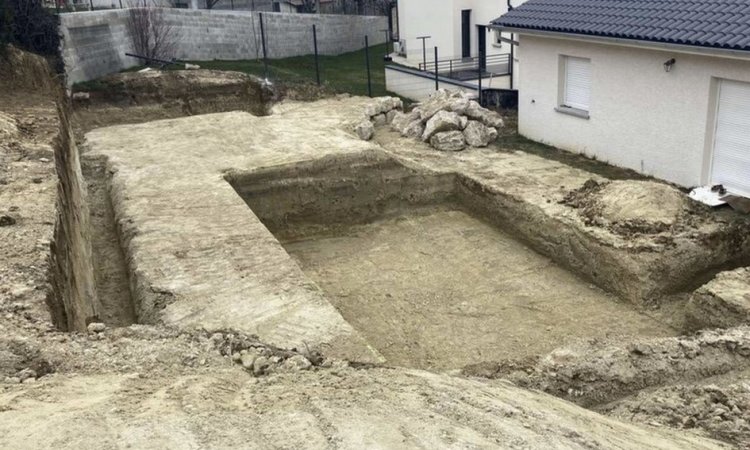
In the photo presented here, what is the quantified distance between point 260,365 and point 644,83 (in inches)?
357

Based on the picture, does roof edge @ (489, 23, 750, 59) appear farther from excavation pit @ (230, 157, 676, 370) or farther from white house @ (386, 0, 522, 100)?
white house @ (386, 0, 522, 100)

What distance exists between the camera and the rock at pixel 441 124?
47.1 feet

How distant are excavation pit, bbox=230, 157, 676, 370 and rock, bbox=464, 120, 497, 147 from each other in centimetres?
170

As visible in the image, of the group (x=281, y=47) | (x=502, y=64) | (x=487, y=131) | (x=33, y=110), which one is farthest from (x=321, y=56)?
(x=33, y=110)

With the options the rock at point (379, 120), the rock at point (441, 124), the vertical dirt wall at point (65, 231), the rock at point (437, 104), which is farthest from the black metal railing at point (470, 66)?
the vertical dirt wall at point (65, 231)

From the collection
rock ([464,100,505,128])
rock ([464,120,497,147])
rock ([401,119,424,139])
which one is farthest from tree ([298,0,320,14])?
rock ([464,120,497,147])

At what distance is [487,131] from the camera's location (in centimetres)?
1441

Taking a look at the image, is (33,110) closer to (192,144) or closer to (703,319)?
(192,144)

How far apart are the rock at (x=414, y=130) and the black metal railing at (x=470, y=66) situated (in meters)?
6.63

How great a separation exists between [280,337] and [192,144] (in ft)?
27.3

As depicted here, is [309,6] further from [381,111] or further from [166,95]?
[381,111]

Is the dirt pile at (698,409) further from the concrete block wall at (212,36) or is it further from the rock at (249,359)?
the concrete block wall at (212,36)

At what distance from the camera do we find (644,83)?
461 inches

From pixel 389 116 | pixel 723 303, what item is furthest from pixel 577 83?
pixel 723 303
